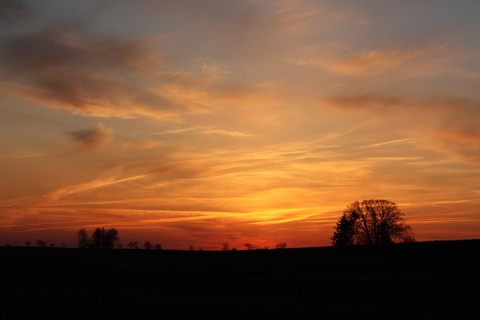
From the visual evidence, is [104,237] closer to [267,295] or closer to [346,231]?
[346,231]

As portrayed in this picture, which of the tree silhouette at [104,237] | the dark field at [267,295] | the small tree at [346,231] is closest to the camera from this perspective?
the dark field at [267,295]

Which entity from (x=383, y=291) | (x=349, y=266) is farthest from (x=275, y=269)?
(x=383, y=291)

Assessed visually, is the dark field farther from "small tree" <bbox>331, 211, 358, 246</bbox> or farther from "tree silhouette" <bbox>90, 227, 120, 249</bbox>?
"tree silhouette" <bbox>90, 227, 120, 249</bbox>

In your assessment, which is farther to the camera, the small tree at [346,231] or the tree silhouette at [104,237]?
the tree silhouette at [104,237]

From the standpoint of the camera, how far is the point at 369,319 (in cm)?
2022

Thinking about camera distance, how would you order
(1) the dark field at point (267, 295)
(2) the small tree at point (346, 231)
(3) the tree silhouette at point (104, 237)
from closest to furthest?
(1) the dark field at point (267, 295) < (2) the small tree at point (346, 231) < (3) the tree silhouette at point (104, 237)

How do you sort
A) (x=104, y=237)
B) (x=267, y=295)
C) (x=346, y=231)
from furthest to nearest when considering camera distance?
(x=104, y=237), (x=346, y=231), (x=267, y=295)

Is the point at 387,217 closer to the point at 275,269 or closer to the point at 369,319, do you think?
the point at 275,269

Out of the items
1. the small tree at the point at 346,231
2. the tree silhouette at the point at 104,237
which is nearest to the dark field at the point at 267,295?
the small tree at the point at 346,231

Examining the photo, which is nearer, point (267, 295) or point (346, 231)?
point (267, 295)

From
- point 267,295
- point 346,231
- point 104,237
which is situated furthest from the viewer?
point 104,237

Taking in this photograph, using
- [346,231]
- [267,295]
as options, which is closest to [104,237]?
[346,231]

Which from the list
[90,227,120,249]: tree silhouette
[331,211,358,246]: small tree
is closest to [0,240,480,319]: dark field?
[331,211,358,246]: small tree

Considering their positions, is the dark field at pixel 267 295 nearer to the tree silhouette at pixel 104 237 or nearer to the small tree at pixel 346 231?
the small tree at pixel 346 231
